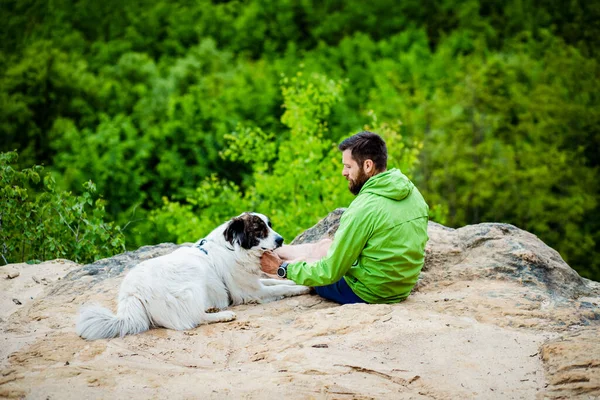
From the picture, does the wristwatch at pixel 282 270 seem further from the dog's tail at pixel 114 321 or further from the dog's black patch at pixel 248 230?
the dog's tail at pixel 114 321

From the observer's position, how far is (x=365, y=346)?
17.6 ft

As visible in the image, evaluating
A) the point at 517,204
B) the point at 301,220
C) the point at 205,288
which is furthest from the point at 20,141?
the point at 205,288

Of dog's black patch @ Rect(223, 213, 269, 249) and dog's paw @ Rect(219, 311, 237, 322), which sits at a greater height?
dog's black patch @ Rect(223, 213, 269, 249)

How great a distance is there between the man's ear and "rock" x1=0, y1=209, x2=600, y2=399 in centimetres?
120

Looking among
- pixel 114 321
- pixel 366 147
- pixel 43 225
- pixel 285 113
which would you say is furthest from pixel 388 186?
pixel 285 113

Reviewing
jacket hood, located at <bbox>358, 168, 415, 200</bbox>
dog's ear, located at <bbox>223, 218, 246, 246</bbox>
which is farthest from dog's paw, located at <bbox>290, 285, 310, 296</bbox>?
jacket hood, located at <bbox>358, 168, 415, 200</bbox>

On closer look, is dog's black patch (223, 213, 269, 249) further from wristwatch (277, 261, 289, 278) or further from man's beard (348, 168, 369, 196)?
man's beard (348, 168, 369, 196)

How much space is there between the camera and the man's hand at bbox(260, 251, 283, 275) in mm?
6988

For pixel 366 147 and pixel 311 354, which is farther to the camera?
pixel 366 147

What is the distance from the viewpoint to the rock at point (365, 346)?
4.79 meters

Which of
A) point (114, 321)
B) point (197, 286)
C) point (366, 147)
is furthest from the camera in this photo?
point (197, 286)

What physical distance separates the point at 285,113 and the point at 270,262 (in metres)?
13.2

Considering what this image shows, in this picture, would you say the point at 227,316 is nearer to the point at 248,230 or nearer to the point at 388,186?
the point at 248,230

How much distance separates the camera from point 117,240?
33.9 feet
